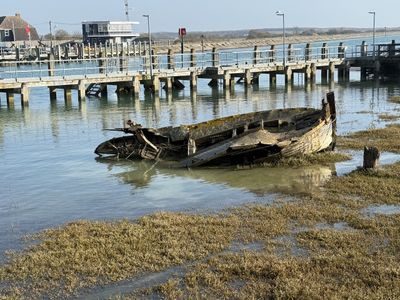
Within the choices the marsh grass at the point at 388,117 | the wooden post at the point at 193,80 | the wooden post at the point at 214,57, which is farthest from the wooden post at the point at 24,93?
the marsh grass at the point at 388,117

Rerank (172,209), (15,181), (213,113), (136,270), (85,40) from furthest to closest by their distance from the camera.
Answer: (85,40) < (213,113) < (15,181) < (172,209) < (136,270)

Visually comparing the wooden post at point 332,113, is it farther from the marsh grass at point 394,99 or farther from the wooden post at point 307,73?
the wooden post at point 307,73

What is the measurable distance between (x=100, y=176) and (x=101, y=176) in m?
0.03

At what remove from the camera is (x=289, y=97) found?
3725cm

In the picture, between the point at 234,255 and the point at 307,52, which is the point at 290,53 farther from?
the point at 234,255

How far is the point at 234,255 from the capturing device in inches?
348

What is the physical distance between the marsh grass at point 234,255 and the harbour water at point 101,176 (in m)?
1.04

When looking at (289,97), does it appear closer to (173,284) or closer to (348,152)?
(348,152)

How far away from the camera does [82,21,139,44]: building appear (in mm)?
129875

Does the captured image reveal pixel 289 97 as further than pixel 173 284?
Yes

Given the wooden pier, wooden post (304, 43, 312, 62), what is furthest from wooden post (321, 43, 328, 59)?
wooden post (304, 43, 312, 62)

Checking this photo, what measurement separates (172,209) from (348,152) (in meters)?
7.45

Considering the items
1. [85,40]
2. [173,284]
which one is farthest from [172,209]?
[85,40]

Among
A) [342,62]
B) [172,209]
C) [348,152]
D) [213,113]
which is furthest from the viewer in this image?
[342,62]
